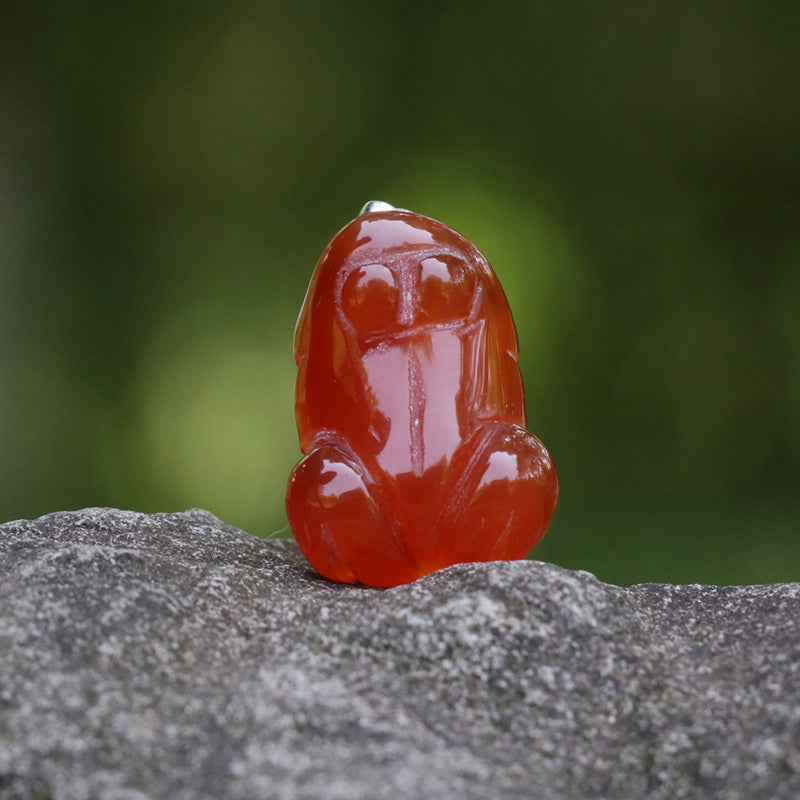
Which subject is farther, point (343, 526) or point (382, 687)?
point (343, 526)

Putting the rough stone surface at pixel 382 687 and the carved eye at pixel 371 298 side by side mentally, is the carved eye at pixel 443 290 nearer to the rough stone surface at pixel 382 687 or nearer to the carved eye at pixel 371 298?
the carved eye at pixel 371 298

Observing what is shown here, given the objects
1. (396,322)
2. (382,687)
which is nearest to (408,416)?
(396,322)

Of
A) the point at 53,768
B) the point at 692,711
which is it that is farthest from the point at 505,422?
the point at 53,768

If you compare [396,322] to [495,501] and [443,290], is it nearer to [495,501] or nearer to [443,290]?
[443,290]

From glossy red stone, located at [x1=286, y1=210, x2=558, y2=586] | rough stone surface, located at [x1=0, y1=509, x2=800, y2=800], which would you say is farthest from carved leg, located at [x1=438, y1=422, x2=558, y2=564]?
rough stone surface, located at [x1=0, y1=509, x2=800, y2=800]

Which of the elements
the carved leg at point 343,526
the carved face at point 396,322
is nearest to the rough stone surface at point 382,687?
the carved leg at point 343,526

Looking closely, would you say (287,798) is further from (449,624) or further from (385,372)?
(385,372)
